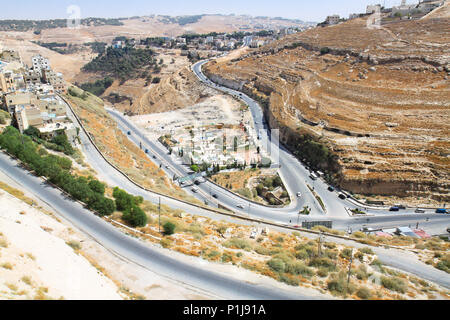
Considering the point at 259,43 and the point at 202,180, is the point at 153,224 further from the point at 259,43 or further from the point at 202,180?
the point at 259,43

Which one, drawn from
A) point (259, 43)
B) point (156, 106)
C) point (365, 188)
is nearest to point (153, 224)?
point (365, 188)

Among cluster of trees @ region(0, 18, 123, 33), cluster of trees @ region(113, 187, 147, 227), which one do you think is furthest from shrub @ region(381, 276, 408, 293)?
cluster of trees @ region(0, 18, 123, 33)

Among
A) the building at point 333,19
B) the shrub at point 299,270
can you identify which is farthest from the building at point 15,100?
the building at point 333,19

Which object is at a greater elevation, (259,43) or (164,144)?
(259,43)

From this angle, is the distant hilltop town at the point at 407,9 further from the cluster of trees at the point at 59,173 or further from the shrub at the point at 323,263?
the cluster of trees at the point at 59,173

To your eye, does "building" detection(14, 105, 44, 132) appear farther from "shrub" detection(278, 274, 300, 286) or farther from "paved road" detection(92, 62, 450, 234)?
"shrub" detection(278, 274, 300, 286)
